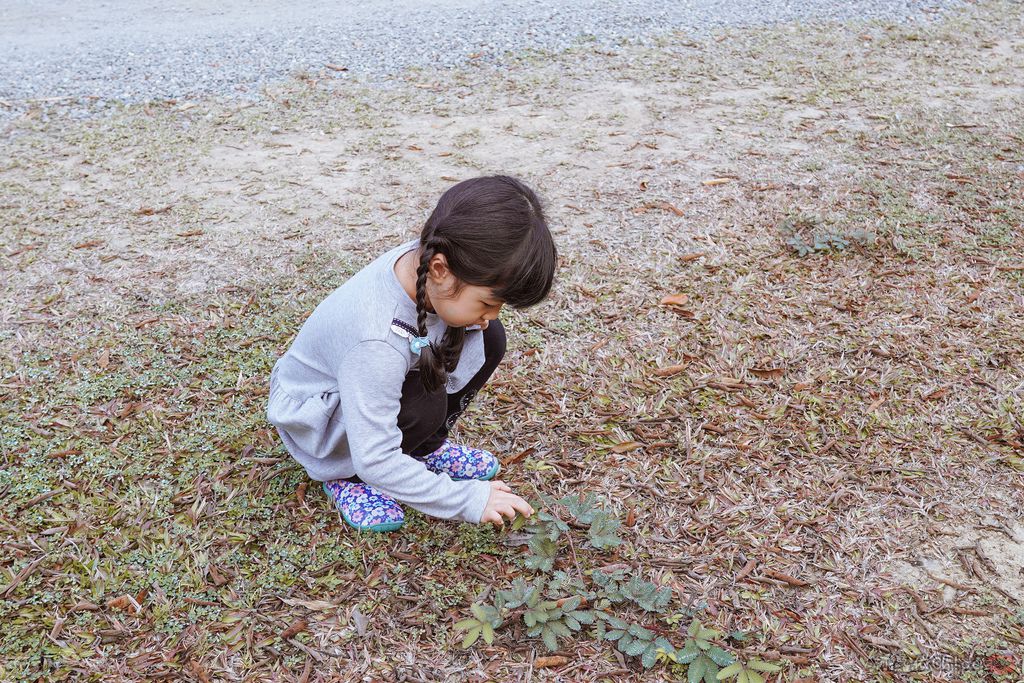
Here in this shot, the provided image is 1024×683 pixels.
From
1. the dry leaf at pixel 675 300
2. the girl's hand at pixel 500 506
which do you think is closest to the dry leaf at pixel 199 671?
the girl's hand at pixel 500 506

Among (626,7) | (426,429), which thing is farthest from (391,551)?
(626,7)

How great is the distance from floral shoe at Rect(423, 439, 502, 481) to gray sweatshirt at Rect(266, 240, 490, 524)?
32 centimetres

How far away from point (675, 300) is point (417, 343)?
183 cm

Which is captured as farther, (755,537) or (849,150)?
(849,150)

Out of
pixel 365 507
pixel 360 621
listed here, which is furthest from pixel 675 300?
pixel 360 621

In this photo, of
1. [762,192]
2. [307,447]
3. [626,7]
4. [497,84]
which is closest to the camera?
[307,447]

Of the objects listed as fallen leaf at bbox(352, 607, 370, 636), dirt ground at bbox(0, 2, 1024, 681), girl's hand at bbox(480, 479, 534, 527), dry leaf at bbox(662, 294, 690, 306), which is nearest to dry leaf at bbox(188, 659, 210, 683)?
dirt ground at bbox(0, 2, 1024, 681)

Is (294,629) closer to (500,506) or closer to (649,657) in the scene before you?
(500,506)

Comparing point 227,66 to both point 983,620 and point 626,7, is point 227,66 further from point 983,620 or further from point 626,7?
point 983,620

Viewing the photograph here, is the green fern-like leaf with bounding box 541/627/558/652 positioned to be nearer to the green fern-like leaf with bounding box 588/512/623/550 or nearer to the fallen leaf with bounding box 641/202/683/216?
the green fern-like leaf with bounding box 588/512/623/550

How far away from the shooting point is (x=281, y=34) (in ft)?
23.5

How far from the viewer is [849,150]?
4961 mm

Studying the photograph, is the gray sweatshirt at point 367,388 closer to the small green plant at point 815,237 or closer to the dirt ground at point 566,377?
the dirt ground at point 566,377

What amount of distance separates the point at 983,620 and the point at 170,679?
85.8 inches
